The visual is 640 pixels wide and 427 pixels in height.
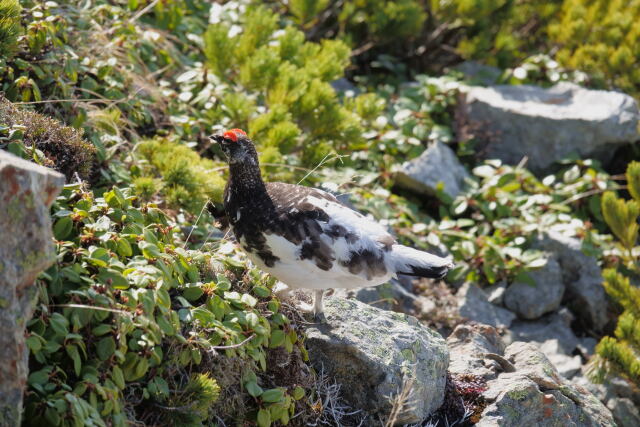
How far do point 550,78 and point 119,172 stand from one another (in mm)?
4496

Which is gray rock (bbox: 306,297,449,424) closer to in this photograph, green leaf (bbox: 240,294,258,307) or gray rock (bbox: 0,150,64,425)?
green leaf (bbox: 240,294,258,307)

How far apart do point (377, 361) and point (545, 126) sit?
371 centimetres

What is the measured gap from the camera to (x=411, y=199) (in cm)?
578

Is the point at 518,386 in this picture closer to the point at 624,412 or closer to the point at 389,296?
the point at 389,296

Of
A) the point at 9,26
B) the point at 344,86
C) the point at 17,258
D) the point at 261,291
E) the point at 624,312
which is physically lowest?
the point at 624,312

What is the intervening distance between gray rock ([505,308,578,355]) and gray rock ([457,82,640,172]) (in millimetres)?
1599

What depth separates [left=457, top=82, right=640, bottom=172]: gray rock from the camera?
20.5 feet

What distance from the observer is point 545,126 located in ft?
20.7

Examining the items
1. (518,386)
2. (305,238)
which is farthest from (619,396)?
(305,238)

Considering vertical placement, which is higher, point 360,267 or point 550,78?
point 360,267

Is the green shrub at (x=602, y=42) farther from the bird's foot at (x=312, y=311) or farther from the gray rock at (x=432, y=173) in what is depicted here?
the bird's foot at (x=312, y=311)

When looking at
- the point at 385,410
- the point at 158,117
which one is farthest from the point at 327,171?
the point at 385,410

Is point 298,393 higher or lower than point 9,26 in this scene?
lower

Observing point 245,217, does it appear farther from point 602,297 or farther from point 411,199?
point 602,297
